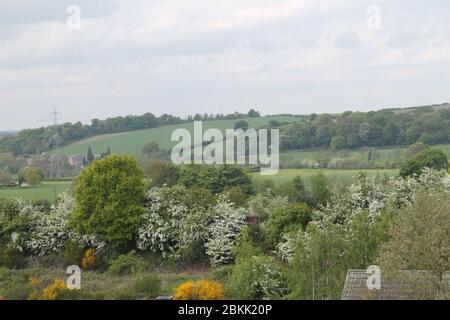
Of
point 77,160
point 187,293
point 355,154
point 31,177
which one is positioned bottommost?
point 187,293

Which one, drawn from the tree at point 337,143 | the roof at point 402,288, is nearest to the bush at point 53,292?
the roof at point 402,288

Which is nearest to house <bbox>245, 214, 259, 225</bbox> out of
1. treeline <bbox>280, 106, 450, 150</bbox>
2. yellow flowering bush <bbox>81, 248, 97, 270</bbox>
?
yellow flowering bush <bbox>81, 248, 97, 270</bbox>

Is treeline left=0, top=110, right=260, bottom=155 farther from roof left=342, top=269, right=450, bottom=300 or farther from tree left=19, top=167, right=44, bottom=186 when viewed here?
roof left=342, top=269, right=450, bottom=300

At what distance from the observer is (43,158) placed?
81.0 m

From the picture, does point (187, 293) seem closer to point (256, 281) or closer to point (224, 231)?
point (256, 281)

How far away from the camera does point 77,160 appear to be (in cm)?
8044

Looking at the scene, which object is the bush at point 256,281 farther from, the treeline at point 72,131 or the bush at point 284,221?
the treeline at point 72,131

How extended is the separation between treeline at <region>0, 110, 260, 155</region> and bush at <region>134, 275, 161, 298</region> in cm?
5823

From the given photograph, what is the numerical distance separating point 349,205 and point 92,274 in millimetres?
13830

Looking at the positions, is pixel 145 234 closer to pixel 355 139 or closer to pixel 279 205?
pixel 279 205

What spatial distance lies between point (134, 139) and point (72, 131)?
746 cm

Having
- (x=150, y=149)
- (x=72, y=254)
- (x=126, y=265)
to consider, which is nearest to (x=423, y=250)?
(x=126, y=265)
